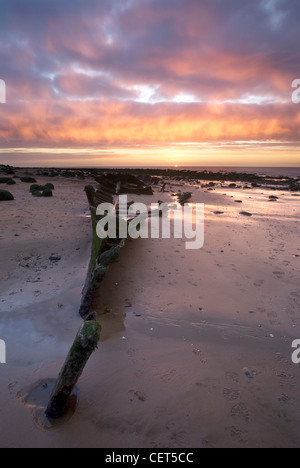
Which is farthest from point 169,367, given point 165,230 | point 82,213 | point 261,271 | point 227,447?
point 82,213

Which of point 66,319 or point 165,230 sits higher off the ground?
point 165,230

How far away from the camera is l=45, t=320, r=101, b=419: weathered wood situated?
2.57 m

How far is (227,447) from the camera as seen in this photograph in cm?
262

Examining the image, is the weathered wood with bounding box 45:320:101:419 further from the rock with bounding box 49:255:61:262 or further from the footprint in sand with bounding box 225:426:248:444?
the rock with bounding box 49:255:61:262

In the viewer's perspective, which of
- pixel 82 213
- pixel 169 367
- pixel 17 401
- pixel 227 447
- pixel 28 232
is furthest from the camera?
pixel 82 213

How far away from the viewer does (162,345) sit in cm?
403

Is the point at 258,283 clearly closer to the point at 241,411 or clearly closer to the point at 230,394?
the point at 230,394

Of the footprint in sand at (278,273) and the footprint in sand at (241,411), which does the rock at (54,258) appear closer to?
the footprint in sand at (241,411)

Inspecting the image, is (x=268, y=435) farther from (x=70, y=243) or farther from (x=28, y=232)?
(x=28, y=232)

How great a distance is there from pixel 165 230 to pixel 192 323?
19.7ft

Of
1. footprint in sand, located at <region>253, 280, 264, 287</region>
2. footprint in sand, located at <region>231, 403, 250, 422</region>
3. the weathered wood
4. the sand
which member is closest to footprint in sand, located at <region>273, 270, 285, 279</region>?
the sand

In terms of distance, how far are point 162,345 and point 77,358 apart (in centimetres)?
178

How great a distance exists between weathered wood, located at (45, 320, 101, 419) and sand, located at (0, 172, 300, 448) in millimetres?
311

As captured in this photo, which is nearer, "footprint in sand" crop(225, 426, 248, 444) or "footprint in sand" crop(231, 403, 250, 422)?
"footprint in sand" crop(225, 426, 248, 444)
